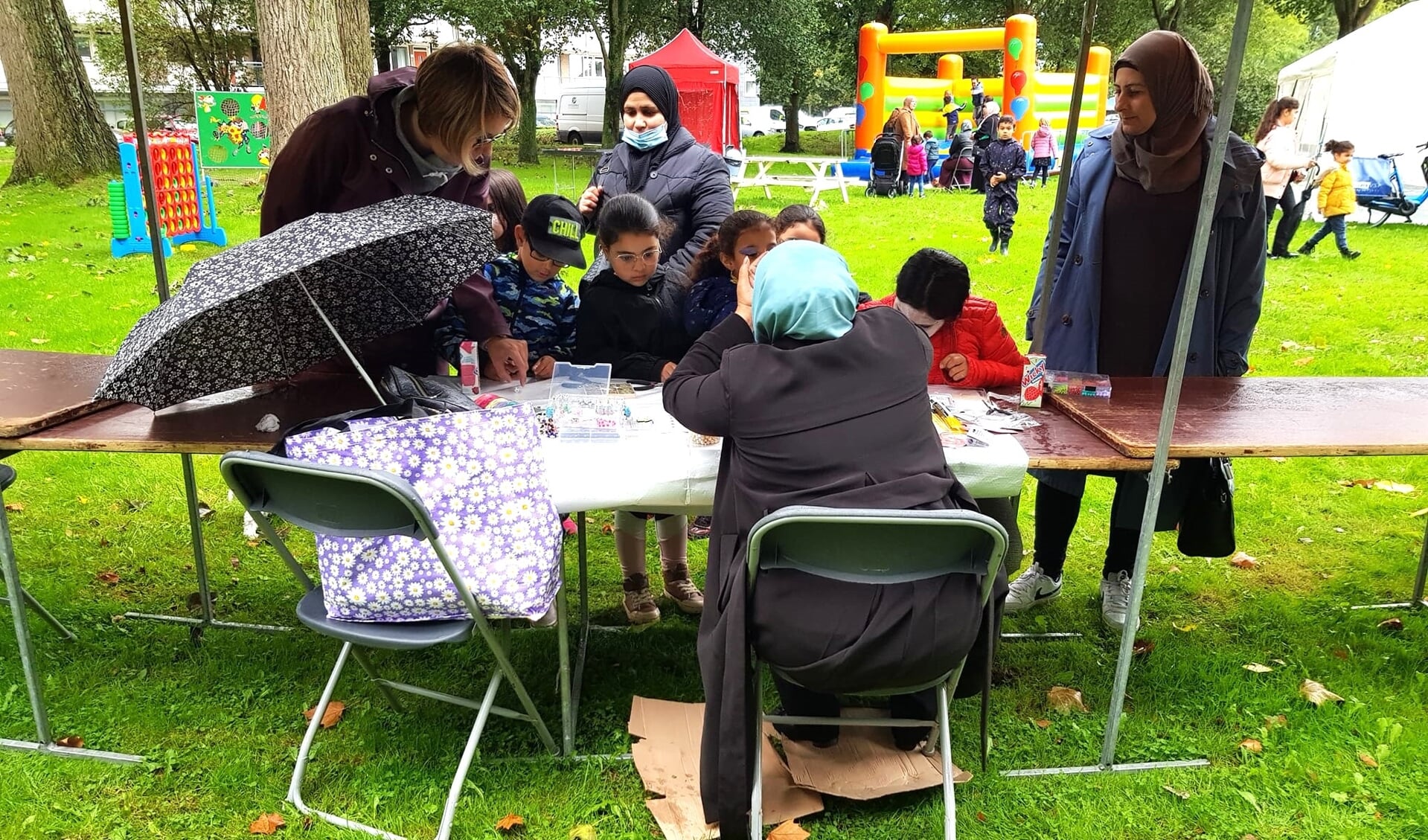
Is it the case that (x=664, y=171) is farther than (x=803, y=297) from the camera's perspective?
Yes

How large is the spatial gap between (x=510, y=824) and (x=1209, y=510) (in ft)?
7.53

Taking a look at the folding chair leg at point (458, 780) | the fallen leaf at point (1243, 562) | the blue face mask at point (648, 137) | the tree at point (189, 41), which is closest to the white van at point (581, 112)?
the tree at point (189, 41)

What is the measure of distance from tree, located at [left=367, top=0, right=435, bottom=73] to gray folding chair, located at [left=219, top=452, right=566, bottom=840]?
1984 centimetres

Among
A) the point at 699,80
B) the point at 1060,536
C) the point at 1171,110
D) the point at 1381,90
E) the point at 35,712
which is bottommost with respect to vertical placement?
the point at 35,712

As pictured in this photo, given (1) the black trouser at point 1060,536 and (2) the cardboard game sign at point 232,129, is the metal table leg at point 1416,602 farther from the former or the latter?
(2) the cardboard game sign at point 232,129

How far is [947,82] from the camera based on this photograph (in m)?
21.4

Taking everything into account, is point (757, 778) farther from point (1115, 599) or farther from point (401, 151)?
point (401, 151)

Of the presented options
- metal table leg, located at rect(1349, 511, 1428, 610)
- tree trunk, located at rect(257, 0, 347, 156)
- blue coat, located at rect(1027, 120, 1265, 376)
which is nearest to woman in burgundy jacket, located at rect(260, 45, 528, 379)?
blue coat, located at rect(1027, 120, 1265, 376)

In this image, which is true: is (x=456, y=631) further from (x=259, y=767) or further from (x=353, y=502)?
(x=259, y=767)

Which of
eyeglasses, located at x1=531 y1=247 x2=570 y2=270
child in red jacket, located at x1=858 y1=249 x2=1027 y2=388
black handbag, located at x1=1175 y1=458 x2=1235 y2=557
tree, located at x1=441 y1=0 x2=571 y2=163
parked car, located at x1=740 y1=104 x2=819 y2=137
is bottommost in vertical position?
black handbag, located at x1=1175 y1=458 x2=1235 y2=557

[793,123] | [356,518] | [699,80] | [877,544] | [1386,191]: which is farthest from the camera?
[793,123]

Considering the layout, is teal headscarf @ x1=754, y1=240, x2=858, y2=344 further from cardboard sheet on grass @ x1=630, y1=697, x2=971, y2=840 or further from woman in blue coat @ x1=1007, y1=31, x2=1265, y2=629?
woman in blue coat @ x1=1007, y1=31, x2=1265, y2=629

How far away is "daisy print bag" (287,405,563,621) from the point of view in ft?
7.20

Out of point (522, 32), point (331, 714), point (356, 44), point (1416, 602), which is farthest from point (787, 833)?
point (522, 32)
